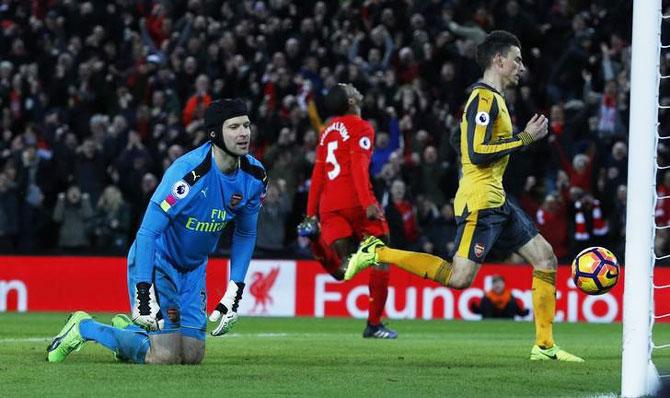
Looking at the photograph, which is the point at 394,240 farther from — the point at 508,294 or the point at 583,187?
the point at 583,187

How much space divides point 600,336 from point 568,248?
4.90m

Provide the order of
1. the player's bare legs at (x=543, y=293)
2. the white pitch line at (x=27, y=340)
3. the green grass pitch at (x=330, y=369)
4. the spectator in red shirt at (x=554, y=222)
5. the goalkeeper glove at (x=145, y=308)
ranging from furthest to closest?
1. the spectator in red shirt at (x=554, y=222)
2. the white pitch line at (x=27, y=340)
3. the player's bare legs at (x=543, y=293)
4. the goalkeeper glove at (x=145, y=308)
5. the green grass pitch at (x=330, y=369)

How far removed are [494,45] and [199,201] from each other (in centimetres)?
259

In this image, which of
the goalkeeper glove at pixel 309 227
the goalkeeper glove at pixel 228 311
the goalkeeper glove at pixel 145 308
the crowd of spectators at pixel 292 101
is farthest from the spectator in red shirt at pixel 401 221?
the goalkeeper glove at pixel 145 308

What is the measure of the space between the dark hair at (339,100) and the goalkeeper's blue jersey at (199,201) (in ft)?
12.2

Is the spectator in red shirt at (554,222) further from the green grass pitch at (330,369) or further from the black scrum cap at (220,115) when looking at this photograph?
the black scrum cap at (220,115)

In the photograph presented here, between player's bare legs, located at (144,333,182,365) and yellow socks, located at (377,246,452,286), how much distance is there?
1767mm

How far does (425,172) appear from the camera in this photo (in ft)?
67.7

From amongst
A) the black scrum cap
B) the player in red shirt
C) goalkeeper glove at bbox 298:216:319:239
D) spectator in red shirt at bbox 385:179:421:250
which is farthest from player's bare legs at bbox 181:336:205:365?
spectator in red shirt at bbox 385:179:421:250

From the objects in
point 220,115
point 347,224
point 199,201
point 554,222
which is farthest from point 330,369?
point 554,222

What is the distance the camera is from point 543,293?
10727mm

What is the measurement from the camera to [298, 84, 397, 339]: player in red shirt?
1335cm

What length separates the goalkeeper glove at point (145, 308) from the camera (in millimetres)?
8719

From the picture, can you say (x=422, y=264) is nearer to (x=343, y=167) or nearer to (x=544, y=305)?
(x=544, y=305)
